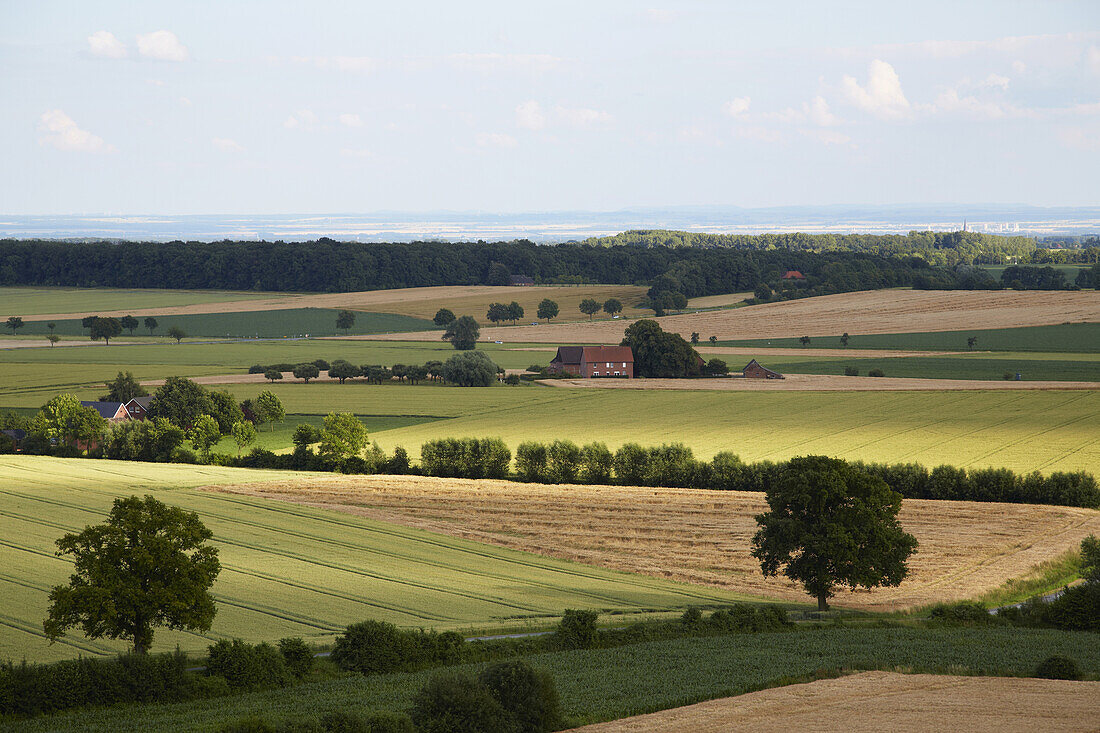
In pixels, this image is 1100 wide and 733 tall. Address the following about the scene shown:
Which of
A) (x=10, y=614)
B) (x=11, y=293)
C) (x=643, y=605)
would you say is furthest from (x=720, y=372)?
(x=11, y=293)

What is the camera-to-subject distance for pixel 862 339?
370 feet

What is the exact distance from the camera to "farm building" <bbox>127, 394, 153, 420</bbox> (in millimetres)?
71562

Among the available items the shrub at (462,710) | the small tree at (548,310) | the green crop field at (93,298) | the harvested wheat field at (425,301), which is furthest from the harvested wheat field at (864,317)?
the shrub at (462,710)

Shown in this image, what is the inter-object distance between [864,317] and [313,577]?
101520 millimetres

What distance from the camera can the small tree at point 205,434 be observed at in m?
63.2

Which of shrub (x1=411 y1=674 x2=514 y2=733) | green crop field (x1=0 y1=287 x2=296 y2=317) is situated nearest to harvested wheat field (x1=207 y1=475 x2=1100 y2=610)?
shrub (x1=411 y1=674 x2=514 y2=733)

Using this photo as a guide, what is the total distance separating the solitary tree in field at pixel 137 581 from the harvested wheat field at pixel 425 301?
112336 millimetres

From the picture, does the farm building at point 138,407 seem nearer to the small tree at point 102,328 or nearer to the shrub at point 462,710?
the small tree at point 102,328

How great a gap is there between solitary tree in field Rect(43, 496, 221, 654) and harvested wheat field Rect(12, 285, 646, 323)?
112 m

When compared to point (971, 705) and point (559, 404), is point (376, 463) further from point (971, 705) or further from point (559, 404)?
point (971, 705)

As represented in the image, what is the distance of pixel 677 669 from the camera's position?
2473 cm

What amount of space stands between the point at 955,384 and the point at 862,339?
31.3 metres

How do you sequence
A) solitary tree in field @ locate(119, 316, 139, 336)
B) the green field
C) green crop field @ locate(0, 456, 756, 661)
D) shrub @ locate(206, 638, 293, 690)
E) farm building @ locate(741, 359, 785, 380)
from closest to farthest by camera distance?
1. shrub @ locate(206, 638, 293, 690)
2. green crop field @ locate(0, 456, 756, 661)
3. farm building @ locate(741, 359, 785, 380)
4. solitary tree in field @ locate(119, 316, 139, 336)
5. the green field

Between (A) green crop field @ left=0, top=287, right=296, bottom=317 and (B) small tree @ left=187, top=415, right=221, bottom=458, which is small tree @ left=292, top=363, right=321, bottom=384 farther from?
(A) green crop field @ left=0, top=287, right=296, bottom=317
